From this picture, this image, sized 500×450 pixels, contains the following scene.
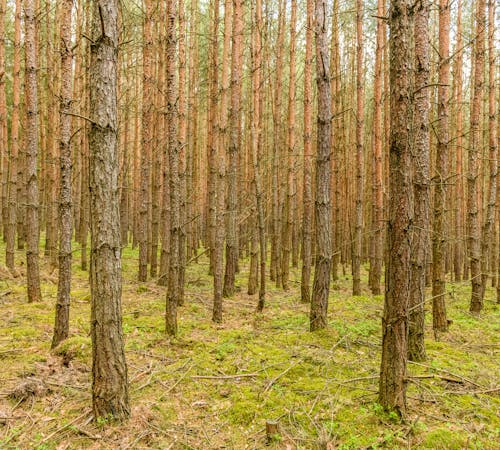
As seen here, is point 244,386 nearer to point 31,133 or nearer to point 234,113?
point 234,113

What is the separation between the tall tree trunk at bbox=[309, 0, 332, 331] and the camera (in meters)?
6.03

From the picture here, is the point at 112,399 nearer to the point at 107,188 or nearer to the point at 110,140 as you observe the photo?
the point at 107,188

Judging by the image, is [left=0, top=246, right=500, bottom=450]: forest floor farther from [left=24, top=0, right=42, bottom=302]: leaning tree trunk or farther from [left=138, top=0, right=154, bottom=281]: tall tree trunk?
[left=138, top=0, right=154, bottom=281]: tall tree trunk

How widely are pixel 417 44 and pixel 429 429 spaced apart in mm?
4623

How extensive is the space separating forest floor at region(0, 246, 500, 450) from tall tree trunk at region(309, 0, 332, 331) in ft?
3.12

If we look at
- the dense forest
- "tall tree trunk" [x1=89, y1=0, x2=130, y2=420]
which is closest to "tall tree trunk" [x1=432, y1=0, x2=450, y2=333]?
the dense forest

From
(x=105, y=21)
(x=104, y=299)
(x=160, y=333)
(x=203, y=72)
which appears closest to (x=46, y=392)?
(x=104, y=299)

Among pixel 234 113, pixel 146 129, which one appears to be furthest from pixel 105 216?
pixel 146 129

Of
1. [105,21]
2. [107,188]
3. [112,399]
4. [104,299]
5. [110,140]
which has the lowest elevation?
[112,399]

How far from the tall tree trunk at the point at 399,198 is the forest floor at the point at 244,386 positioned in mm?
689

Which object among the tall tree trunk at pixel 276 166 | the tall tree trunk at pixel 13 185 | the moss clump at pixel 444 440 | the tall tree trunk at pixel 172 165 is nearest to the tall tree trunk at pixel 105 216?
the tall tree trunk at pixel 172 165

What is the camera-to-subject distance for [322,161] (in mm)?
6168

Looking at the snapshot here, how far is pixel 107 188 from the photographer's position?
3541 millimetres

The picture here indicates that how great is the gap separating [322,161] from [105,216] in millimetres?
3750
